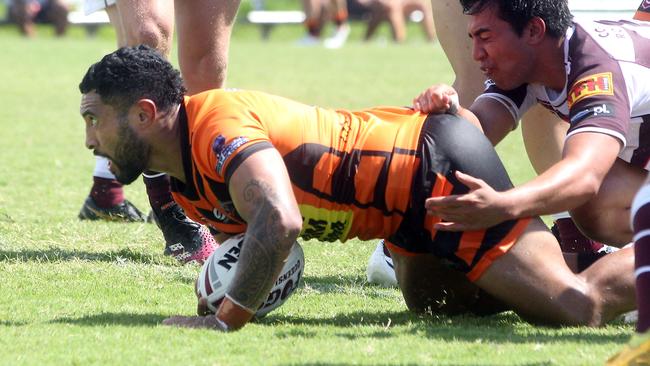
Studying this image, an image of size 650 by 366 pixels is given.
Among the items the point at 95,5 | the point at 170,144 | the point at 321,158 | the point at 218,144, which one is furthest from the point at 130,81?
the point at 95,5

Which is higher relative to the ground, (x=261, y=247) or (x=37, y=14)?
(x=261, y=247)

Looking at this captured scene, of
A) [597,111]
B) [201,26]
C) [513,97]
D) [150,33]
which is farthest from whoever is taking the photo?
[201,26]

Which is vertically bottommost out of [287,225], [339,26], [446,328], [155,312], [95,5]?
[339,26]

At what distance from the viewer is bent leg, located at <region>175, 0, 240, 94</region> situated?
608 cm

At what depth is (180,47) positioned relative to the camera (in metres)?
6.16

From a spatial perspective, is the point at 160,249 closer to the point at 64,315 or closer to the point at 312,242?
the point at 312,242

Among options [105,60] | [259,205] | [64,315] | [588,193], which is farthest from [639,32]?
[64,315]

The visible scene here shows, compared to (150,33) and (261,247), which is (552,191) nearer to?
(261,247)

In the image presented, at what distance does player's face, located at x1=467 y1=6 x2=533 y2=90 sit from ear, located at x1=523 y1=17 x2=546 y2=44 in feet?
0.11

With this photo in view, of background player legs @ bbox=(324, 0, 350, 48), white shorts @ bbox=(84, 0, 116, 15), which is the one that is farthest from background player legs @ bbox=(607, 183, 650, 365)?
Result: background player legs @ bbox=(324, 0, 350, 48)

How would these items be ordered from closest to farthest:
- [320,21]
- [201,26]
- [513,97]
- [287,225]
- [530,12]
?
[287,225]
[530,12]
[513,97]
[201,26]
[320,21]

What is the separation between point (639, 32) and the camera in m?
4.72

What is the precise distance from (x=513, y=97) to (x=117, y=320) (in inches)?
72.8

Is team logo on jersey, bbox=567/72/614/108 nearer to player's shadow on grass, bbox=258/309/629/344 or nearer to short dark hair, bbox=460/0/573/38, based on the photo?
short dark hair, bbox=460/0/573/38
